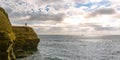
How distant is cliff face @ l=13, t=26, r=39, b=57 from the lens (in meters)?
58.6

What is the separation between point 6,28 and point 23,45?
92.3 feet

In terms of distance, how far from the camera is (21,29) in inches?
2623

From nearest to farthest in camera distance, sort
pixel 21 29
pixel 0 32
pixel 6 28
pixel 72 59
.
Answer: pixel 0 32 → pixel 6 28 → pixel 72 59 → pixel 21 29

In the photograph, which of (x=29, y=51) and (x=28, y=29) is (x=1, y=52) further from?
(x=28, y=29)

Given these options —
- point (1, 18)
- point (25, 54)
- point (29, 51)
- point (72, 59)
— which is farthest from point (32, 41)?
point (1, 18)

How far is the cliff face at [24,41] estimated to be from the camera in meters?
58.6

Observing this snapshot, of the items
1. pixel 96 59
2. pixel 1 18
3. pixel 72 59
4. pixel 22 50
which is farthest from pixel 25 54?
pixel 1 18

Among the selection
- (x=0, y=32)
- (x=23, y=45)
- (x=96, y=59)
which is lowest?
(x=96, y=59)

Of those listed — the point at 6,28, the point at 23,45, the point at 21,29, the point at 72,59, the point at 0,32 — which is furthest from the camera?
the point at 21,29

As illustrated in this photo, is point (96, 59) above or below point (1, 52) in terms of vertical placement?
below

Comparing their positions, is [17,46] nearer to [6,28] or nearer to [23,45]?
[23,45]

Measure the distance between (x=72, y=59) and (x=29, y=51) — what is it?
520 inches

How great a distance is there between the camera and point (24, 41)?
62688 millimetres

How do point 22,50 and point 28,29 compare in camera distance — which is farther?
point 28,29
